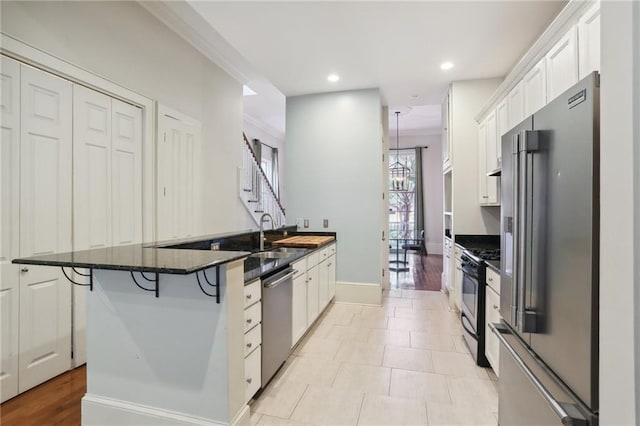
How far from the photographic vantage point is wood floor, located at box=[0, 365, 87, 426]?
200cm

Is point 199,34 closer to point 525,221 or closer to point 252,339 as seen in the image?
point 252,339

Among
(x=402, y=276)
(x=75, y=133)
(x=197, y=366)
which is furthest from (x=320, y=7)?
(x=402, y=276)

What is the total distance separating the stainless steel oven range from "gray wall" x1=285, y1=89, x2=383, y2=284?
1.48 meters

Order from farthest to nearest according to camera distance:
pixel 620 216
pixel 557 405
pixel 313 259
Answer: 1. pixel 313 259
2. pixel 557 405
3. pixel 620 216

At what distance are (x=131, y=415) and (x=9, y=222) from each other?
1.60 metres

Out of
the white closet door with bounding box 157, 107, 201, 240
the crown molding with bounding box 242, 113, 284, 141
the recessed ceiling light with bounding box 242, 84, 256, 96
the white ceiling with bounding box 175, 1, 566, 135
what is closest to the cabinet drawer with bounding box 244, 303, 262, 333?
the white closet door with bounding box 157, 107, 201, 240

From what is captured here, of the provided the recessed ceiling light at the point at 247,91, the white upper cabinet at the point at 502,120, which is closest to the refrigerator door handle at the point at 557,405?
the white upper cabinet at the point at 502,120

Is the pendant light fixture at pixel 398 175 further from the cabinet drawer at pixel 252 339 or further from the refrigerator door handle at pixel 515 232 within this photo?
the refrigerator door handle at pixel 515 232

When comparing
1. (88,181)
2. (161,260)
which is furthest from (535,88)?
(88,181)

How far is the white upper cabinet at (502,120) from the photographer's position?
10.2 feet

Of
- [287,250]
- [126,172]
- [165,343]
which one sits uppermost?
[126,172]

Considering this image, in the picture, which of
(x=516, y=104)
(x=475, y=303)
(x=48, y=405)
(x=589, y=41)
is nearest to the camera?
(x=589, y=41)

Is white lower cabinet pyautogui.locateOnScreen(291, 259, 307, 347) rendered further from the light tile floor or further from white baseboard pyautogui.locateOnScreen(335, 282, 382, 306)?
white baseboard pyautogui.locateOnScreen(335, 282, 382, 306)

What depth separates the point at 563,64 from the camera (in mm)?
2086
